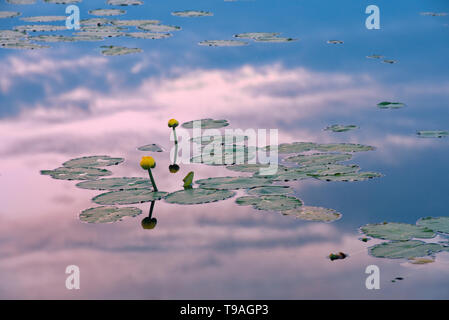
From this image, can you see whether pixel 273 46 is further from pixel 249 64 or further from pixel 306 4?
pixel 306 4

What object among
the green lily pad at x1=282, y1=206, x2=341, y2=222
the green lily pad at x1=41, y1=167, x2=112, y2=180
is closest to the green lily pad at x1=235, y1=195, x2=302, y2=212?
the green lily pad at x1=282, y1=206, x2=341, y2=222

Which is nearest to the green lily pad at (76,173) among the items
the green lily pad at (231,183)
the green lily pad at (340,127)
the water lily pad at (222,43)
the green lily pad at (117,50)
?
the green lily pad at (231,183)

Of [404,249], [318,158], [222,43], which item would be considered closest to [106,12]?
[222,43]

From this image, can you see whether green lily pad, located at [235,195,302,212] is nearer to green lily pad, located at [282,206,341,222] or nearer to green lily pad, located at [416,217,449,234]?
green lily pad, located at [282,206,341,222]

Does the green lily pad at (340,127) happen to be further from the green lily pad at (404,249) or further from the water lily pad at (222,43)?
the water lily pad at (222,43)

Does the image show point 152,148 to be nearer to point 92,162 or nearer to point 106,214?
point 92,162
